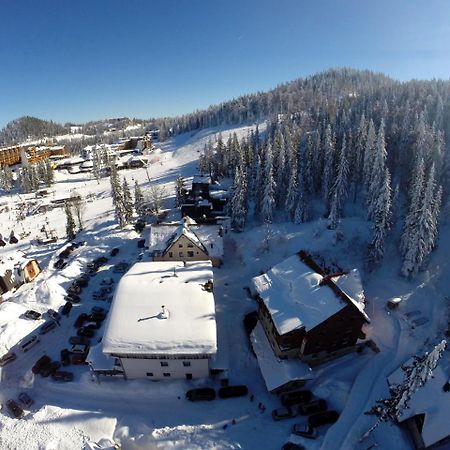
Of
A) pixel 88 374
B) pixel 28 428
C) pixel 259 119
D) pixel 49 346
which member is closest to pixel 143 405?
pixel 88 374

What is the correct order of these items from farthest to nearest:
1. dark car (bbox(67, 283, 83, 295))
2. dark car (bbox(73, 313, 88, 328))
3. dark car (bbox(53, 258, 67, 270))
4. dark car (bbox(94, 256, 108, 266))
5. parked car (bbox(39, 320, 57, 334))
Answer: dark car (bbox(53, 258, 67, 270)) → dark car (bbox(94, 256, 108, 266)) → dark car (bbox(67, 283, 83, 295)) → dark car (bbox(73, 313, 88, 328)) → parked car (bbox(39, 320, 57, 334))

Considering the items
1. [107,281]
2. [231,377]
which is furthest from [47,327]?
[231,377]

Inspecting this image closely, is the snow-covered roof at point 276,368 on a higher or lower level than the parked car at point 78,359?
lower

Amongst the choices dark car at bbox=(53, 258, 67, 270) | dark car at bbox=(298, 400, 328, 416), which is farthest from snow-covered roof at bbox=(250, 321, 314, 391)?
dark car at bbox=(53, 258, 67, 270)

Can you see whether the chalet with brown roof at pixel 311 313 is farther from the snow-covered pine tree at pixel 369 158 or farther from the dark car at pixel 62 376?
the snow-covered pine tree at pixel 369 158

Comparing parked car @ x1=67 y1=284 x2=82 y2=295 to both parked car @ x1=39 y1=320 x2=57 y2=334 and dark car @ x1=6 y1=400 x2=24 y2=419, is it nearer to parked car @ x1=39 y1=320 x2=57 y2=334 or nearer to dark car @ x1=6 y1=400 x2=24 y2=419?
parked car @ x1=39 y1=320 x2=57 y2=334

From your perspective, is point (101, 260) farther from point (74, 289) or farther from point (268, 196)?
point (268, 196)

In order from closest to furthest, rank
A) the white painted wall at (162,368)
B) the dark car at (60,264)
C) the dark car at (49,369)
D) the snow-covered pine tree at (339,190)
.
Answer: the white painted wall at (162,368) → the dark car at (49,369) → the dark car at (60,264) → the snow-covered pine tree at (339,190)

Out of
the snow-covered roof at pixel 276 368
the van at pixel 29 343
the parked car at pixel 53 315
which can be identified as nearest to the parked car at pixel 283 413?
the snow-covered roof at pixel 276 368
